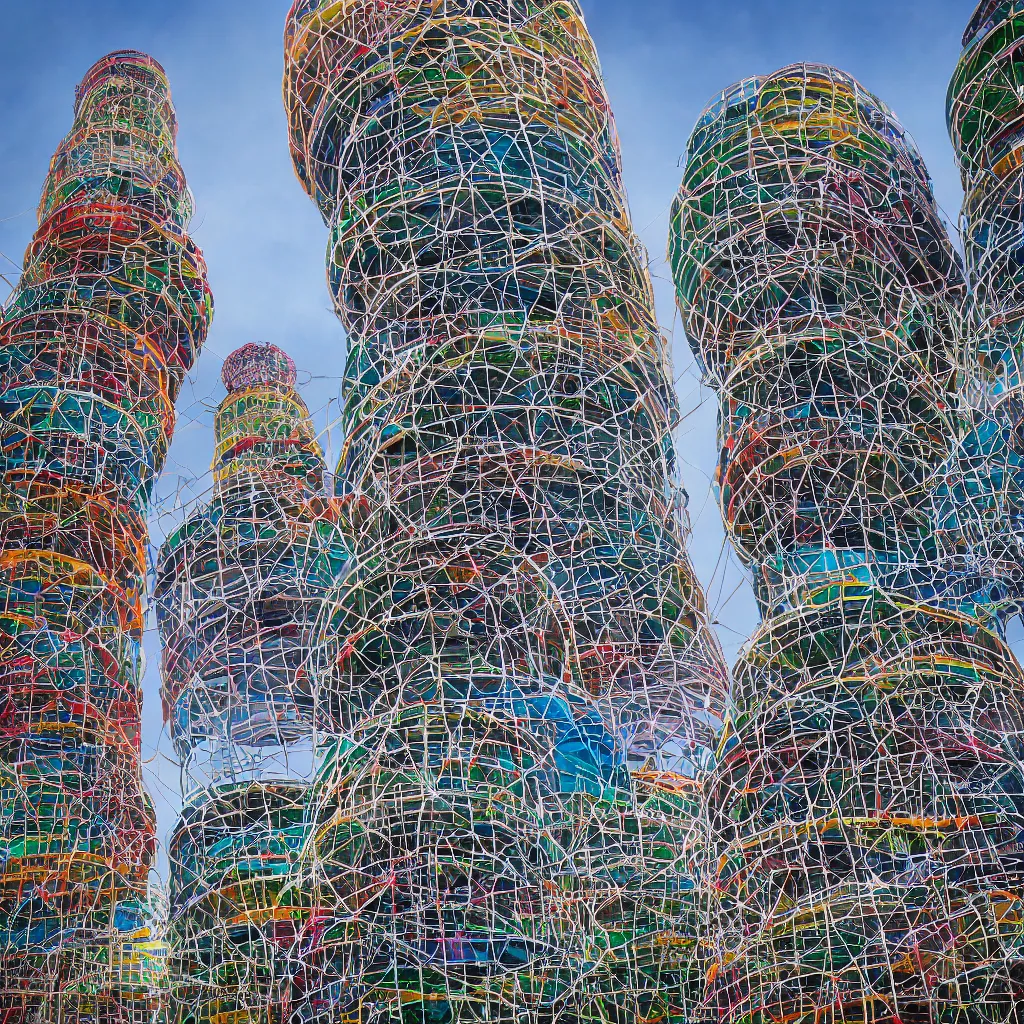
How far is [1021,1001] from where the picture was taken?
28.4 meters

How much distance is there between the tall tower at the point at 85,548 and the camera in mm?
38344

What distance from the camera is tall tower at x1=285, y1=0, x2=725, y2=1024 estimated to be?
103 ft

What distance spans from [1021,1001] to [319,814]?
14.3 meters

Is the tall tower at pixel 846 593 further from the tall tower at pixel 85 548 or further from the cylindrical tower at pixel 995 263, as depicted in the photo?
the tall tower at pixel 85 548

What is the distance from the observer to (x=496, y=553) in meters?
35.6

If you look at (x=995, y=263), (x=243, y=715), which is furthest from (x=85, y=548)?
(x=995, y=263)

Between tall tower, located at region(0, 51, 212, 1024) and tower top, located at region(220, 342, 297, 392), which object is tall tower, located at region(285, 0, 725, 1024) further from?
tower top, located at region(220, 342, 297, 392)

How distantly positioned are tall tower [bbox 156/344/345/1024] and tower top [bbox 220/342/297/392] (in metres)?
7.65

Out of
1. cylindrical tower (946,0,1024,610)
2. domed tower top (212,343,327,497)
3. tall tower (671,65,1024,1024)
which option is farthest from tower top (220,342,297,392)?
cylindrical tower (946,0,1024,610)

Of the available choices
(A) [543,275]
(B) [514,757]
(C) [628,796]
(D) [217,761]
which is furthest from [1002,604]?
(D) [217,761]

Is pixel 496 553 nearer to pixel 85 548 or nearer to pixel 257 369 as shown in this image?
pixel 85 548

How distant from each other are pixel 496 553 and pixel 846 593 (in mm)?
7772

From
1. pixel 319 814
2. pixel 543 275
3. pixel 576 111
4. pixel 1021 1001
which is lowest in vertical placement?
pixel 1021 1001

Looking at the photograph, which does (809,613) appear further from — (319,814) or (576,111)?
(576,111)
